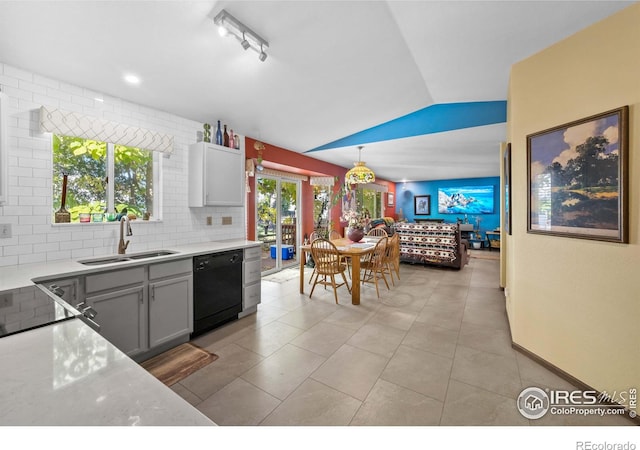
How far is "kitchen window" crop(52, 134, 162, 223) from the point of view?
2.41 meters

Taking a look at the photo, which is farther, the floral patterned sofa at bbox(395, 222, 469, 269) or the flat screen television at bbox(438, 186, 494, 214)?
the flat screen television at bbox(438, 186, 494, 214)

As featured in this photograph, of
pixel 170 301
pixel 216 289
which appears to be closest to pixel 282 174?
pixel 216 289

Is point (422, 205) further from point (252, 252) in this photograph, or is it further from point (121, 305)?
point (121, 305)

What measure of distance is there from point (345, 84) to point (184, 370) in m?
3.10

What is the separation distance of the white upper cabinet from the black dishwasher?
76 cm

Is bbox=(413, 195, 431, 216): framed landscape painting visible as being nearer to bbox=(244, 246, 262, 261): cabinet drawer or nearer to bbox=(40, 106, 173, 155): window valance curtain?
bbox=(244, 246, 262, 261): cabinet drawer

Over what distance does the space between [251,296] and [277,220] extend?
236cm

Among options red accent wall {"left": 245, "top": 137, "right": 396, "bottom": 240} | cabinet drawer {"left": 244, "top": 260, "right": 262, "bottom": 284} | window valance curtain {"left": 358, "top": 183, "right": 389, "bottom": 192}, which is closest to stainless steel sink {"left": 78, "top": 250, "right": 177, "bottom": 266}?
cabinet drawer {"left": 244, "top": 260, "right": 262, "bottom": 284}

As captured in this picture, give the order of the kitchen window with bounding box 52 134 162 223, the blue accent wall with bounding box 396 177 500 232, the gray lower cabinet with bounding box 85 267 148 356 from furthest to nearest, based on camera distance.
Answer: the blue accent wall with bounding box 396 177 500 232 → the kitchen window with bounding box 52 134 162 223 → the gray lower cabinet with bounding box 85 267 148 356

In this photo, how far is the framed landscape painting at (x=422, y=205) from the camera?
32.6 ft

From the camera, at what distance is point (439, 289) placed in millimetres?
4145

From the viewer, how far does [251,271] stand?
10.5 ft

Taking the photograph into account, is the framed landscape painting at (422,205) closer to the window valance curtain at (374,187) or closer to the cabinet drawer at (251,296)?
the window valance curtain at (374,187)

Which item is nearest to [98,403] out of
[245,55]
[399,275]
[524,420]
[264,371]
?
[264,371]
